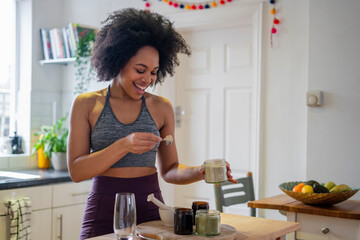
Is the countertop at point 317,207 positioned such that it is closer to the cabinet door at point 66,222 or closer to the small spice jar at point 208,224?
the small spice jar at point 208,224

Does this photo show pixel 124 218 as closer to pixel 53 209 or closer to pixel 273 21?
pixel 53 209

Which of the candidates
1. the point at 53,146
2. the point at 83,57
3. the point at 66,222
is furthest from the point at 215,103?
the point at 66,222

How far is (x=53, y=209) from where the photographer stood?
3.26 m

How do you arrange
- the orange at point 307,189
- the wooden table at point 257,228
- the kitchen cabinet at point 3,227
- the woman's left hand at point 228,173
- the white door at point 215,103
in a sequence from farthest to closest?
the white door at point 215,103 < the kitchen cabinet at point 3,227 < the orange at point 307,189 < the woman's left hand at point 228,173 < the wooden table at point 257,228

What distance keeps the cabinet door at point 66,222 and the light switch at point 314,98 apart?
1.82 meters

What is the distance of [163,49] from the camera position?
6.67 ft

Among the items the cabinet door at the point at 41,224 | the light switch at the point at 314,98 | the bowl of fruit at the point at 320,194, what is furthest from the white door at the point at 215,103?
the cabinet door at the point at 41,224

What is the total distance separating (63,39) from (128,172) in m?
2.50

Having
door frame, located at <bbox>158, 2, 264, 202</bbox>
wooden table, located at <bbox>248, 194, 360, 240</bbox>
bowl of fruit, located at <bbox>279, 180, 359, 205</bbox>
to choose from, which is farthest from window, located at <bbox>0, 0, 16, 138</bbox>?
bowl of fruit, located at <bbox>279, 180, 359, 205</bbox>

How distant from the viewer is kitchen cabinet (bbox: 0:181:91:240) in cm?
303

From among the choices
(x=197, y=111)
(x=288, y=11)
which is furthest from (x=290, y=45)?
(x=197, y=111)

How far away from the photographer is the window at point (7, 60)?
13.2 feet

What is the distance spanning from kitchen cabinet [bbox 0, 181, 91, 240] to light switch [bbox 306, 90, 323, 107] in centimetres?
174

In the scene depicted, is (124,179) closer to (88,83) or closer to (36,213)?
(36,213)
